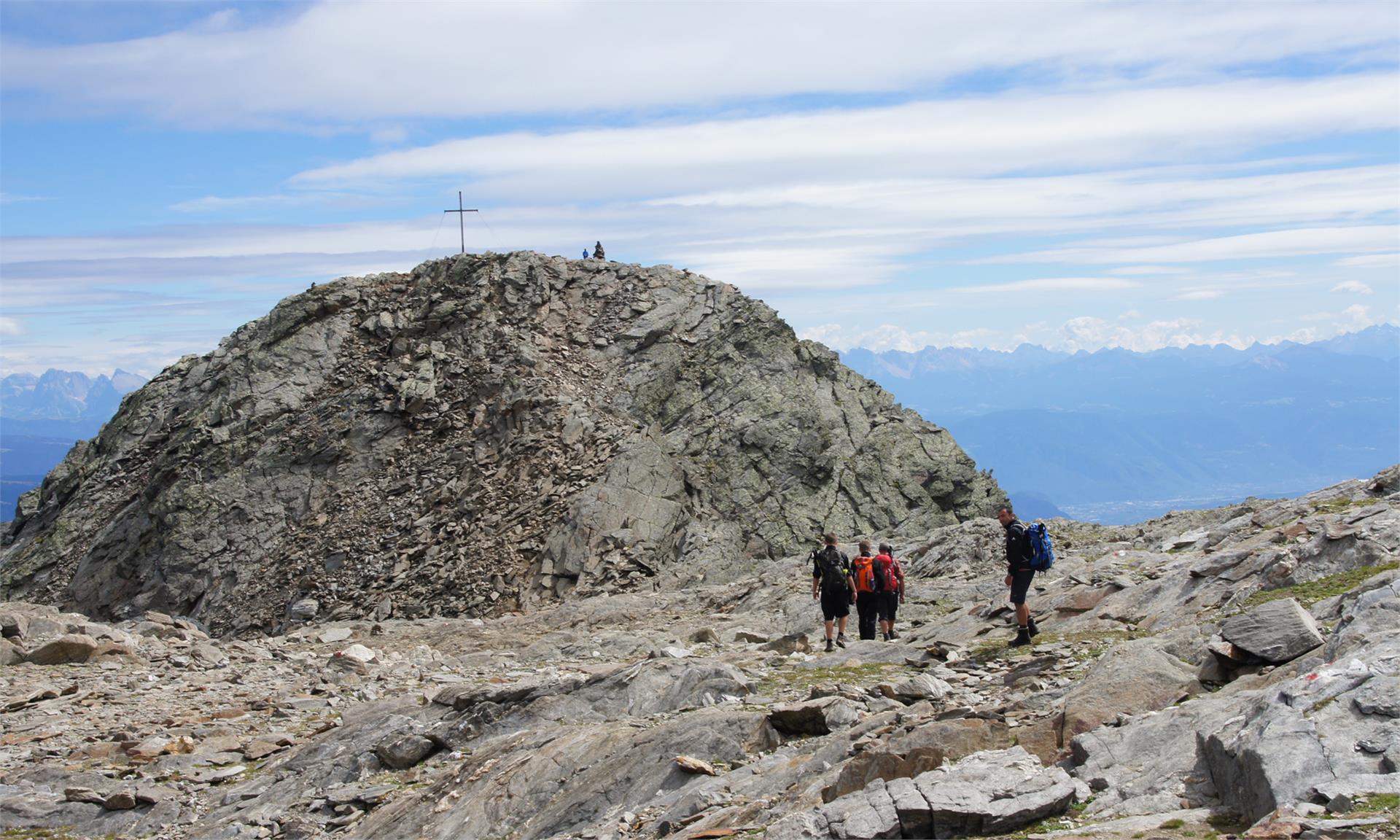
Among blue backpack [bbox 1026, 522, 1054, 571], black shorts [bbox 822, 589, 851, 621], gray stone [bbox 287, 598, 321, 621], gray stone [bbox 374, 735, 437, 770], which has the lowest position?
gray stone [bbox 374, 735, 437, 770]

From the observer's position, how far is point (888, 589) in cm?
2269

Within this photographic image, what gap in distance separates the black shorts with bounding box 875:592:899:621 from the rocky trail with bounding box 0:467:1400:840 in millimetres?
1070

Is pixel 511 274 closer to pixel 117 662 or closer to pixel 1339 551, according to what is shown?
pixel 117 662

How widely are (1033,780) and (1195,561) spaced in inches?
495

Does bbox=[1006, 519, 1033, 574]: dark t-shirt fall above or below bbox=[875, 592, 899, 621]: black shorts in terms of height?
above

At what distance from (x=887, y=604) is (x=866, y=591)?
21.8 inches

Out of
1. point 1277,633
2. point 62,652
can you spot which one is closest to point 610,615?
point 62,652

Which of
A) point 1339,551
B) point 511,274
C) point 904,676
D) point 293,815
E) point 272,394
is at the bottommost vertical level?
point 293,815

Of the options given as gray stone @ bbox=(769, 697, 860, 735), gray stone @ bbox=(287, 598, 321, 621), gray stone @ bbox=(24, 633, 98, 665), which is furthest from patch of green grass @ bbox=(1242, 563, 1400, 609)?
gray stone @ bbox=(287, 598, 321, 621)

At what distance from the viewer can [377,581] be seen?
36406 mm

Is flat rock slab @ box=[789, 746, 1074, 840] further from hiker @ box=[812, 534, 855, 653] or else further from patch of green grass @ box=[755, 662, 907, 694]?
hiker @ box=[812, 534, 855, 653]

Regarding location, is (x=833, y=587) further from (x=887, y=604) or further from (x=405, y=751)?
(x=405, y=751)

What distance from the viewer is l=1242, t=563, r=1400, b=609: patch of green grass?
1619 cm

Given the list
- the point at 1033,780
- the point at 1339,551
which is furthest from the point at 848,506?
the point at 1033,780
